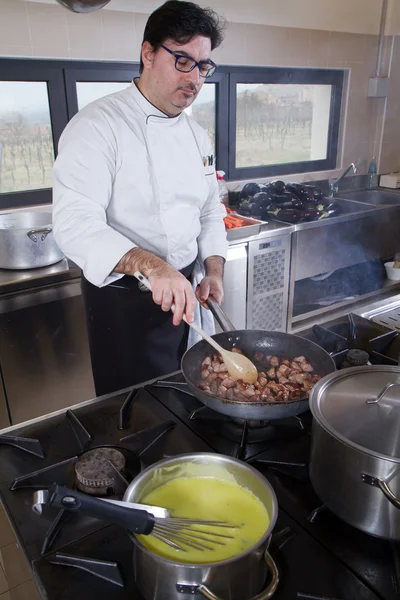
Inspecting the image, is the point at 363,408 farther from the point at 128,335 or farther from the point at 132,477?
the point at 128,335

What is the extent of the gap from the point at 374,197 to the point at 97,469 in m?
A: 3.29

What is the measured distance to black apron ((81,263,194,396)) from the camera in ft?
5.32

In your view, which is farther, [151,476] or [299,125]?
[299,125]

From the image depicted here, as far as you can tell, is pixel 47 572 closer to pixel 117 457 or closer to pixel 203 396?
pixel 117 457

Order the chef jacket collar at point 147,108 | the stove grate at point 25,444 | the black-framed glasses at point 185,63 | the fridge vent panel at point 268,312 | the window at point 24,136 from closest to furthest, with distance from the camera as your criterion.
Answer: the stove grate at point 25,444, the black-framed glasses at point 185,63, the chef jacket collar at point 147,108, the window at point 24,136, the fridge vent panel at point 268,312

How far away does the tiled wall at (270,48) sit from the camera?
2.19 m

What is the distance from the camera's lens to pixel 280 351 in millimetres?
1297

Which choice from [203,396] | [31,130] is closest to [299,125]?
[31,130]

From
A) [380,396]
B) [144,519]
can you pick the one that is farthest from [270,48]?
[144,519]

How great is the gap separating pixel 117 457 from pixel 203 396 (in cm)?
21

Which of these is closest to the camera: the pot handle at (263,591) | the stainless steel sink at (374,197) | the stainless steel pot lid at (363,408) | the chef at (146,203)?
the pot handle at (263,591)

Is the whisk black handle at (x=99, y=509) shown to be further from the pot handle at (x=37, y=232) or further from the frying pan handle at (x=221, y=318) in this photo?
the pot handle at (x=37, y=232)

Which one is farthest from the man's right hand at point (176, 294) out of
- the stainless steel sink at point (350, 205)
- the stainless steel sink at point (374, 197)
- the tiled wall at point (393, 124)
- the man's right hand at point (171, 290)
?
the tiled wall at point (393, 124)

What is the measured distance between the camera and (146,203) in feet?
5.00
